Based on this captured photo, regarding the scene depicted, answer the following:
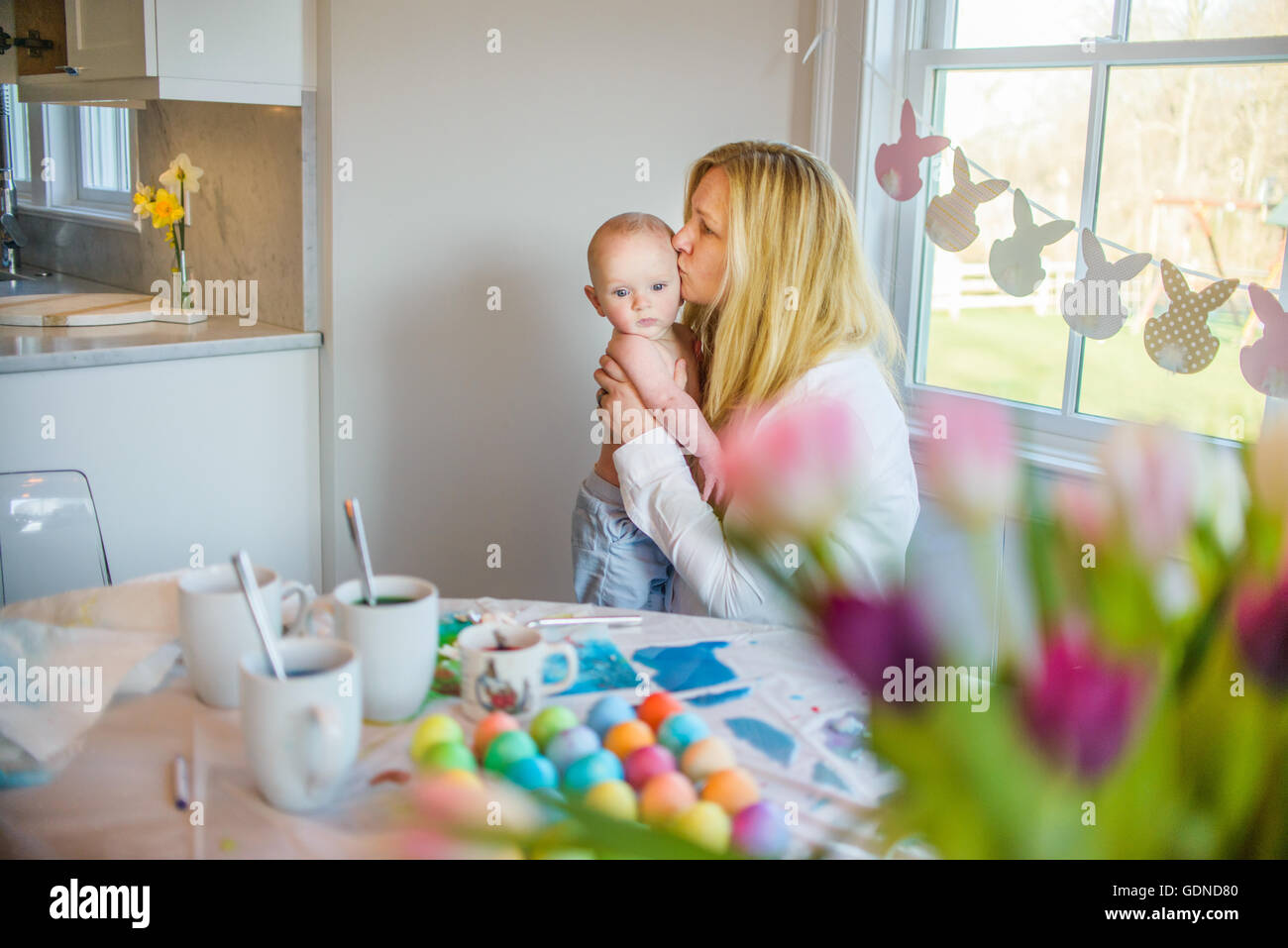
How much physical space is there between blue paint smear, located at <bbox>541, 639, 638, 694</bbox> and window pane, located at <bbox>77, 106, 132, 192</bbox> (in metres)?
2.75

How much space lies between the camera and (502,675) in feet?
3.41

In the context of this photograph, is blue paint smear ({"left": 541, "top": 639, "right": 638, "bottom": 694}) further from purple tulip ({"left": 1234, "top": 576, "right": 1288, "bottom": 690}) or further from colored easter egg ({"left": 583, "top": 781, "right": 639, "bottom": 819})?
purple tulip ({"left": 1234, "top": 576, "right": 1288, "bottom": 690})

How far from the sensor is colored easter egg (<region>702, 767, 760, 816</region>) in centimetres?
83

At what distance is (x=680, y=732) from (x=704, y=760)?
0.06 metres

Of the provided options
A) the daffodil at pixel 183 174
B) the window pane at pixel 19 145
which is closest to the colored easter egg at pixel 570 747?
the daffodil at pixel 183 174

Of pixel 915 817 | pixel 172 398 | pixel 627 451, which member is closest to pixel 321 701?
pixel 915 817

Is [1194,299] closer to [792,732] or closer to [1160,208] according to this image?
[1160,208]

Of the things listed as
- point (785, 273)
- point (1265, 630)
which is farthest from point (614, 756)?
point (785, 273)

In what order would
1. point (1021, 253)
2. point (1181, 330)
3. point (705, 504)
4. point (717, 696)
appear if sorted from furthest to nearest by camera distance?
point (1021, 253), point (1181, 330), point (705, 504), point (717, 696)

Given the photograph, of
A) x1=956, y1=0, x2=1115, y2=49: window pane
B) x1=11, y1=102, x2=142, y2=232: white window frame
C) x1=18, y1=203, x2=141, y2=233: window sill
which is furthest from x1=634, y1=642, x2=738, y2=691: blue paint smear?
x1=11, y1=102, x2=142, y2=232: white window frame

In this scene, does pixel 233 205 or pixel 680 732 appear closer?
pixel 680 732

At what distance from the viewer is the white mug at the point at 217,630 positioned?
1035 millimetres

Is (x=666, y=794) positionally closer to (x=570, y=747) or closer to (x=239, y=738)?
(x=570, y=747)

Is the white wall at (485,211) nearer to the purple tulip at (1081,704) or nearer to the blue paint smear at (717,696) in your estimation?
the blue paint smear at (717,696)
